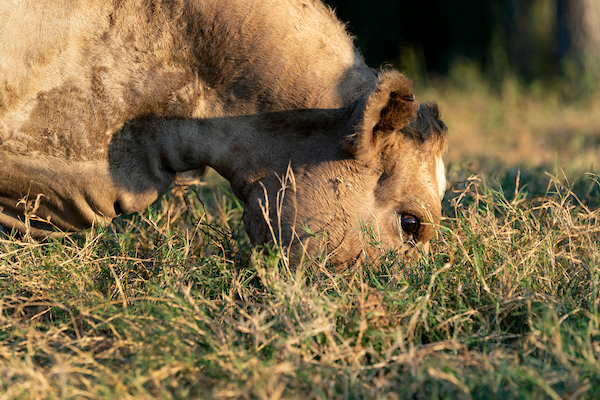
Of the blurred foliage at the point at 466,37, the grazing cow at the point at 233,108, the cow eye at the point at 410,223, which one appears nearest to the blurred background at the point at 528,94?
the blurred foliage at the point at 466,37

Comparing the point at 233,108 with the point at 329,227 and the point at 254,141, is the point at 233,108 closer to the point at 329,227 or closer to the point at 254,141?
the point at 254,141

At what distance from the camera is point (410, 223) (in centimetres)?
307

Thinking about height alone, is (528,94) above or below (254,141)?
below

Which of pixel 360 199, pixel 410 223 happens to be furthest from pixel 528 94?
pixel 360 199

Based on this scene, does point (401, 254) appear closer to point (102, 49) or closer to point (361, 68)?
point (361, 68)

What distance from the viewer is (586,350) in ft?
6.87

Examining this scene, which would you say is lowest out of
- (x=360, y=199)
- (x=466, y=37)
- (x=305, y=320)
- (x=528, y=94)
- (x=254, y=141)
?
(x=466, y=37)

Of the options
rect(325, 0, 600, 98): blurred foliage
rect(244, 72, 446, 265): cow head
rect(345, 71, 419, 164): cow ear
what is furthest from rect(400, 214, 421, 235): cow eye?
rect(325, 0, 600, 98): blurred foliage

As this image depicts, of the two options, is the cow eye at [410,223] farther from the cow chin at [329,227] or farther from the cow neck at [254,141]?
the cow neck at [254,141]

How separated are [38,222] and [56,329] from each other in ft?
4.33

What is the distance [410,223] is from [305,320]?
3.18 ft

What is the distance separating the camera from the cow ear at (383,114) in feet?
8.98

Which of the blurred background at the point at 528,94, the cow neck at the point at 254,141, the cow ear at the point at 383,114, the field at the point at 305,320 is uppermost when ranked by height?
the cow ear at the point at 383,114

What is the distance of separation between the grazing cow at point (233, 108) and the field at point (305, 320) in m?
0.31
